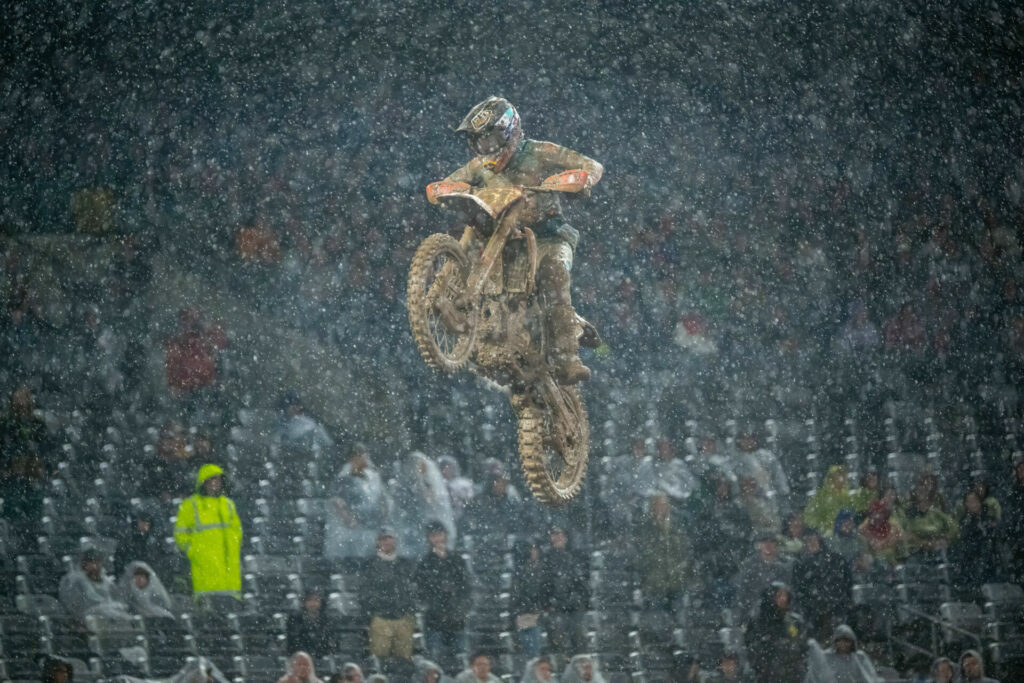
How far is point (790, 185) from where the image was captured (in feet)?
39.6

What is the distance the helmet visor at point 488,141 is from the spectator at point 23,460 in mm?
6316

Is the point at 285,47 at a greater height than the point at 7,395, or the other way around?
the point at 285,47

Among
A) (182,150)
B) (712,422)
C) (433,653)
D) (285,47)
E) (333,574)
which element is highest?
(285,47)

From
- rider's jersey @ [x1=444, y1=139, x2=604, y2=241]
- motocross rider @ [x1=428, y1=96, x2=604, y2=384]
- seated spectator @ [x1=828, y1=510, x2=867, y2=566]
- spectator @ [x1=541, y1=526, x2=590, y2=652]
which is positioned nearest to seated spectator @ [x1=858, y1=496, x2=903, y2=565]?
seated spectator @ [x1=828, y1=510, x2=867, y2=566]

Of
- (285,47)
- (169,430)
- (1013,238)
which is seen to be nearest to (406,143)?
(285,47)

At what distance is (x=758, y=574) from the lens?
11047mm

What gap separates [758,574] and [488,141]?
222 inches

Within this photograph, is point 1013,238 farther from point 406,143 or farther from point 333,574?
point 333,574

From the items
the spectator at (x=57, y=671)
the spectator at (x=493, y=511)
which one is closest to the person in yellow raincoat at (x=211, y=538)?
the spectator at (x=57, y=671)

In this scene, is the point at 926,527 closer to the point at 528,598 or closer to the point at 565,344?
the point at 528,598

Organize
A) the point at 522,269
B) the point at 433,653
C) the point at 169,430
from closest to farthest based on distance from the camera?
the point at 522,269
the point at 433,653
the point at 169,430

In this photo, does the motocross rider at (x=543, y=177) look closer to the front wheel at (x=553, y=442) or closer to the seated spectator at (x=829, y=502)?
the front wheel at (x=553, y=442)

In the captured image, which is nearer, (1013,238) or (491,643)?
(491,643)

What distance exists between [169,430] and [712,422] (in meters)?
5.16
